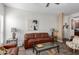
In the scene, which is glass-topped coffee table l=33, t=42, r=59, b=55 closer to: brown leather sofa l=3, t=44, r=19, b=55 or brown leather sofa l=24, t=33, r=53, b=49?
brown leather sofa l=24, t=33, r=53, b=49

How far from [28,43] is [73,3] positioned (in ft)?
3.80

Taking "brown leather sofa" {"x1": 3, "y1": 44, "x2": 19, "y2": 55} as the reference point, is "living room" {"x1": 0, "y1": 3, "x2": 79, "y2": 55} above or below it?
above

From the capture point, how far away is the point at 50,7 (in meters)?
2.03

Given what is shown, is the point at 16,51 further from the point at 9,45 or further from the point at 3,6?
the point at 3,6

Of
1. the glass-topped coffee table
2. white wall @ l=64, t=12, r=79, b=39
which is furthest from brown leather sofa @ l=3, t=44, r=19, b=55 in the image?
white wall @ l=64, t=12, r=79, b=39

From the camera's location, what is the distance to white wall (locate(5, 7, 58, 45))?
201 centimetres

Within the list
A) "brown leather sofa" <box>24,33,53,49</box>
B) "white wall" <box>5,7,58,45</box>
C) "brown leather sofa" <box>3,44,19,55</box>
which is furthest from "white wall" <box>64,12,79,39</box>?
"brown leather sofa" <box>3,44,19,55</box>

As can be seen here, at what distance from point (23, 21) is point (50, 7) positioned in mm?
599

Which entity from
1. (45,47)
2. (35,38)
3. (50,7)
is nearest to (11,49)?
(35,38)

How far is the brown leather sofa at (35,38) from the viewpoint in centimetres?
202

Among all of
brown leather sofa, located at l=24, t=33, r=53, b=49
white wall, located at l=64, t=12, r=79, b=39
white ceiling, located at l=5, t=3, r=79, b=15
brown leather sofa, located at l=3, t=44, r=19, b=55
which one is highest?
white ceiling, located at l=5, t=3, r=79, b=15

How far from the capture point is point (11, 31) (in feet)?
6.67

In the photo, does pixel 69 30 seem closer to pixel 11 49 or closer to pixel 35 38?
pixel 35 38
